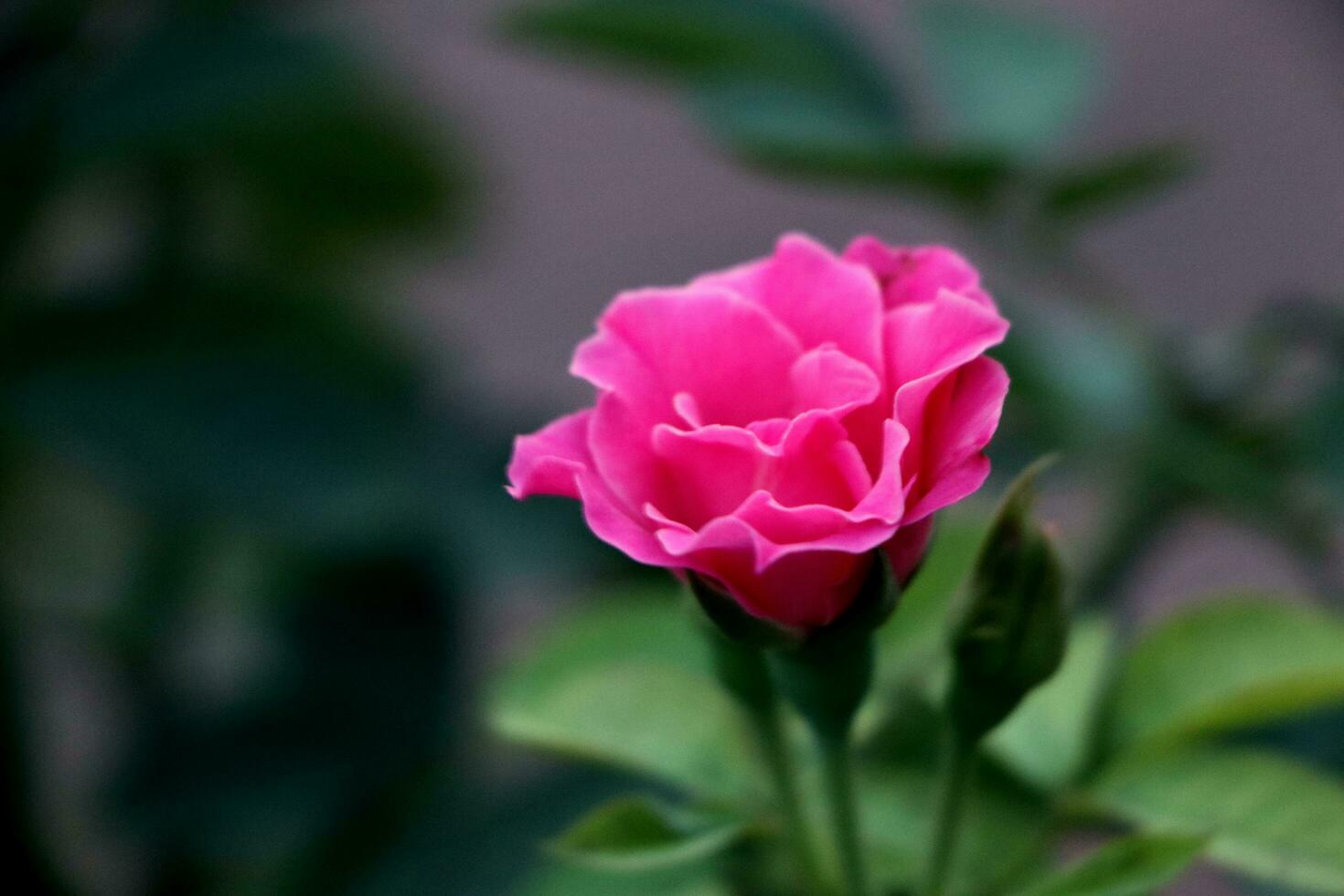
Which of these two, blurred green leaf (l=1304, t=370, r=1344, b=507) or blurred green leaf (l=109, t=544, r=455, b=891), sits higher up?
blurred green leaf (l=1304, t=370, r=1344, b=507)

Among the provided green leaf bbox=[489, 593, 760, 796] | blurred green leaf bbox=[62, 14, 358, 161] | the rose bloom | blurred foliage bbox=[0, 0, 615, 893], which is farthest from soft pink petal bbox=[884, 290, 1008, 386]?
blurred green leaf bbox=[62, 14, 358, 161]

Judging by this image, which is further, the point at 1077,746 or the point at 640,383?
the point at 1077,746

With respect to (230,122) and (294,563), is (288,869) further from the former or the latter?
(230,122)

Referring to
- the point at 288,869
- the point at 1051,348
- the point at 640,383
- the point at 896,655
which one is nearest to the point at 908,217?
the point at 1051,348

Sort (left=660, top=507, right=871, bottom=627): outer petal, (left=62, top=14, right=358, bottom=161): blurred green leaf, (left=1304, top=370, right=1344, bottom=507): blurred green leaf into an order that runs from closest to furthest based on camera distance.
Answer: (left=660, top=507, right=871, bottom=627): outer petal < (left=1304, top=370, right=1344, bottom=507): blurred green leaf < (left=62, top=14, right=358, bottom=161): blurred green leaf

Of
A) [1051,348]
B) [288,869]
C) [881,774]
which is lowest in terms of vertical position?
[288,869]

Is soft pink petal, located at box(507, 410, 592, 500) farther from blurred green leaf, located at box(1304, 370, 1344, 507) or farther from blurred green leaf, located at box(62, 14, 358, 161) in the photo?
blurred green leaf, located at box(62, 14, 358, 161)
